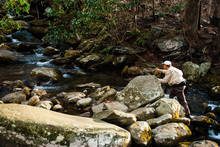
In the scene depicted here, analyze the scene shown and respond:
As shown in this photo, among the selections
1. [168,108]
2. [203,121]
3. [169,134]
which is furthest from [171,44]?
[169,134]

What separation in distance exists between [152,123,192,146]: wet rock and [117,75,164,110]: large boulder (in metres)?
1.39

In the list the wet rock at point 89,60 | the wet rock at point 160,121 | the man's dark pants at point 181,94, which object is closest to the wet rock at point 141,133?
the wet rock at point 160,121

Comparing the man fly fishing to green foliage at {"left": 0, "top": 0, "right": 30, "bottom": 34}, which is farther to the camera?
the man fly fishing

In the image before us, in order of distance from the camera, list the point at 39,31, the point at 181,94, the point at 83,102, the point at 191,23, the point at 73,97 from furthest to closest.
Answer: the point at 39,31 → the point at 191,23 → the point at 73,97 → the point at 83,102 → the point at 181,94

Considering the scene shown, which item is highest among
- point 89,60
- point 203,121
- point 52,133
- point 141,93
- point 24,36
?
point 52,133

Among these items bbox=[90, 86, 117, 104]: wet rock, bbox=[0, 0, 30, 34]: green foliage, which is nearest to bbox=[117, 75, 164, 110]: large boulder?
bbox=[90, 86, 117, 104]: wet rock

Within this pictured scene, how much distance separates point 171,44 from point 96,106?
786 centimetres

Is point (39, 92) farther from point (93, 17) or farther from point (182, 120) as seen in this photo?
point (182, 120)

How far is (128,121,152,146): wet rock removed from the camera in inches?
165

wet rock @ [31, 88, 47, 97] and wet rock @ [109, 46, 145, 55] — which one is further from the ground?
wet rock @ [109, 46, 145, 55]

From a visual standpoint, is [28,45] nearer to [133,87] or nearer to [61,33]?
[61,33]

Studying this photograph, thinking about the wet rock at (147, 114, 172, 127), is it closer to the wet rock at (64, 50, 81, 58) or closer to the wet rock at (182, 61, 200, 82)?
the wet rock at (182, 61, 200, 82)

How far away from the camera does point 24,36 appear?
17578mm

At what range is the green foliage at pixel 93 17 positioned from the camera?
34.0ft
